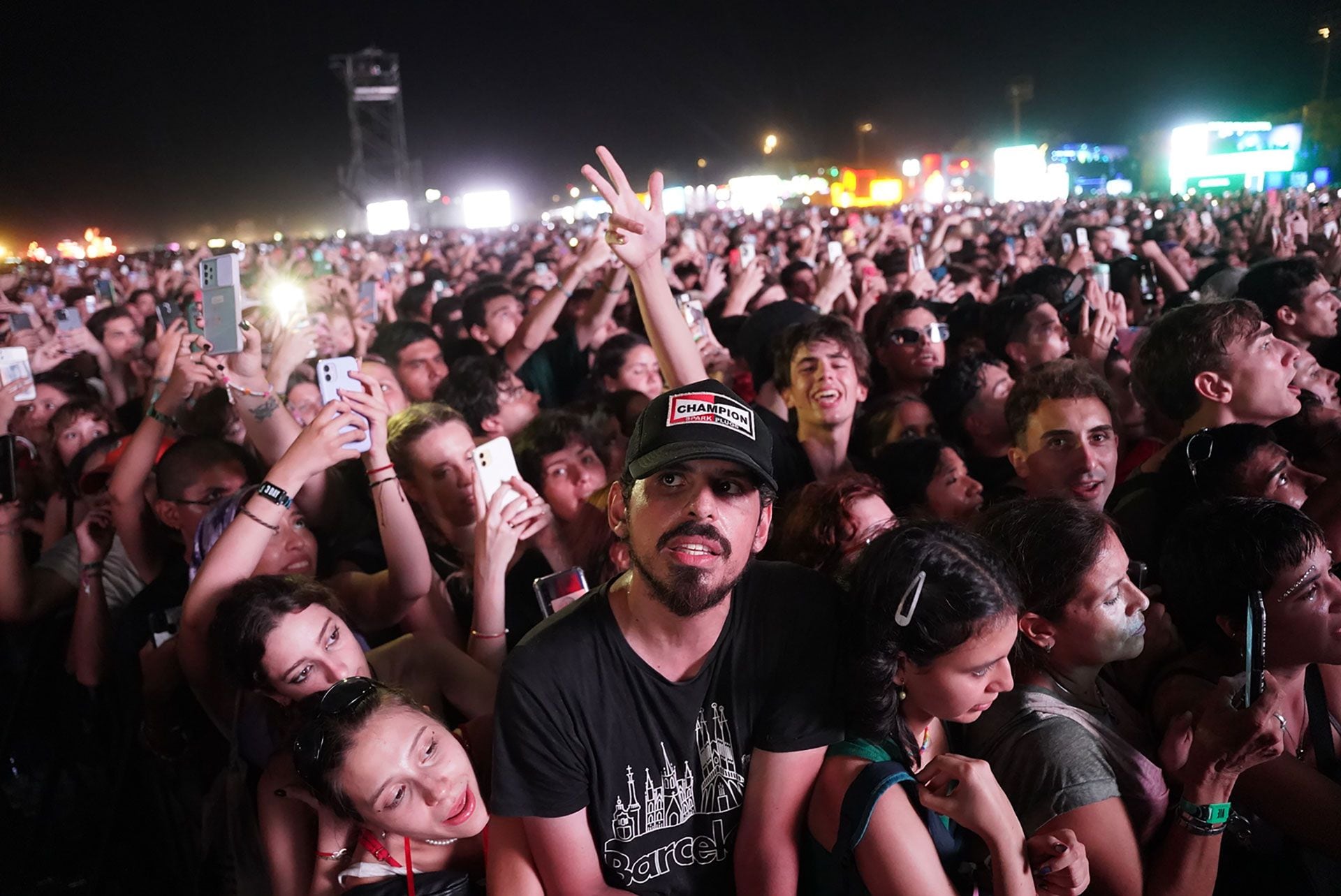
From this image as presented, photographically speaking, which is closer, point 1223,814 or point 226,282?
point 1223,814

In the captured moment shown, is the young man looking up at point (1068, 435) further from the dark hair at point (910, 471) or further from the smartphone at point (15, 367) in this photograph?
the smartphone at point (15, 367)

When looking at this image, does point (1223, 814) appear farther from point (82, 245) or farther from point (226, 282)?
point (82, 245)

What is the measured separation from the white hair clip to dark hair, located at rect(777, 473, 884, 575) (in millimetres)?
687

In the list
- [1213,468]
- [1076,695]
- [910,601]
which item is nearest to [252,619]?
[910,601]

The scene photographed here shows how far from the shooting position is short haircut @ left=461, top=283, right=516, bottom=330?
21.7 ft

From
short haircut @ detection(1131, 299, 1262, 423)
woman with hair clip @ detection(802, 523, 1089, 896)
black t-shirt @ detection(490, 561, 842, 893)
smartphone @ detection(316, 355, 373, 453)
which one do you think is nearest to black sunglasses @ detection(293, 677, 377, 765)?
black t-shirt @ detection(490, 561, 842, 893)

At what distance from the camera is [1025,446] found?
3.49 meters

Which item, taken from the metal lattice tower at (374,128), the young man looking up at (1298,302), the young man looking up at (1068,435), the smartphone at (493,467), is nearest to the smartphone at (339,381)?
the smartphone at (493,467)

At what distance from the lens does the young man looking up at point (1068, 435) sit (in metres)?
3.29

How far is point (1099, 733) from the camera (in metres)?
2.06

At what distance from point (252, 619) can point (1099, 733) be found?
2.18 m

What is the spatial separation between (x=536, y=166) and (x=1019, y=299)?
73491mm

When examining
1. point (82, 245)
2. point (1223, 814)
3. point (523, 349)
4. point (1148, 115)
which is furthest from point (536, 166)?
point (1223, 814)

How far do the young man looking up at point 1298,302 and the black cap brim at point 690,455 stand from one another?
4178 millimetres
